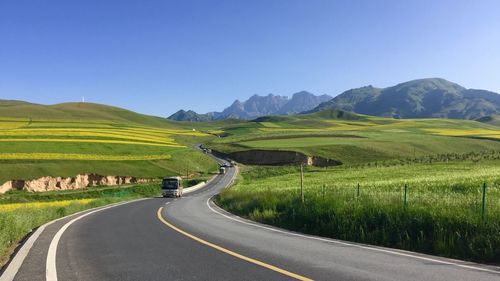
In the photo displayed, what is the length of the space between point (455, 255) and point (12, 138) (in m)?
87.5

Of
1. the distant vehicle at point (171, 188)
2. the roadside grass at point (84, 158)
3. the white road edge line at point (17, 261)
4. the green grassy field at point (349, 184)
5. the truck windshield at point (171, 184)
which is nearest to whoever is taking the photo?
the white road edge line at point (17, 261)

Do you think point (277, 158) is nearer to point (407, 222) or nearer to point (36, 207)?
point (36, 207)

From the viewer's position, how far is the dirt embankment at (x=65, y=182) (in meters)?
57.1

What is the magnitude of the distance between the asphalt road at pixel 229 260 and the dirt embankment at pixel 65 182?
47.1 metres

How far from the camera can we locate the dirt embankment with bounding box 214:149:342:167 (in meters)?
98.0

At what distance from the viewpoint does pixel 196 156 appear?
103188 millimetres

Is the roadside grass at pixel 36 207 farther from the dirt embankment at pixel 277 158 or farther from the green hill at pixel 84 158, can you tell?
the dirt embankment at pixel 277 158

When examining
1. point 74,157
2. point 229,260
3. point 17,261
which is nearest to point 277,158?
point 74,157

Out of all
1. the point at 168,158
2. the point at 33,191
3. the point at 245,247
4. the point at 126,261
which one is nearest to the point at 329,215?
the point at 245,247

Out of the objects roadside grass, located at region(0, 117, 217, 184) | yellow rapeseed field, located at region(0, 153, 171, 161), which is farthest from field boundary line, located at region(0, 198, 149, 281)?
yellow rapeseed field, located at region(0, 153, 171, 161)

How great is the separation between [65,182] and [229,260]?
58307mm

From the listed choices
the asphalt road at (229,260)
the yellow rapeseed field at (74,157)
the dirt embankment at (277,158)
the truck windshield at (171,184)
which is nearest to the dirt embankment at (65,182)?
the yellow rapeseed field at (74,157)

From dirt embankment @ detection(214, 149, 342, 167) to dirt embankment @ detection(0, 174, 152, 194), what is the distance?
36.2 metres

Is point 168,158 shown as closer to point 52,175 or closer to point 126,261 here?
point 52,175
